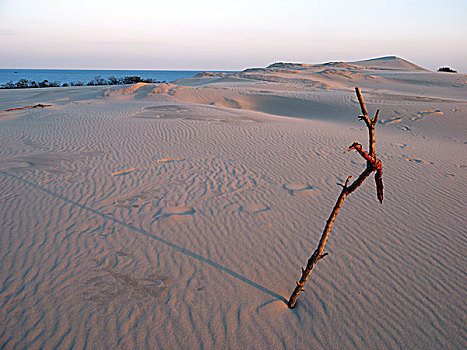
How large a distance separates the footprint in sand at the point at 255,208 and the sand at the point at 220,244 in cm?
4

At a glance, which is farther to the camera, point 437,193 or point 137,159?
point 137,159

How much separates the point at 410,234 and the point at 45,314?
14.0 ft

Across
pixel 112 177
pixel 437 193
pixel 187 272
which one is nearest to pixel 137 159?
pixel 112 177

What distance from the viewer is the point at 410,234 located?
4.30m

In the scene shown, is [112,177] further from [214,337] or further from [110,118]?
[110,118]

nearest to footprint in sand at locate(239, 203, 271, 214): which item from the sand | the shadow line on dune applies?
the sand

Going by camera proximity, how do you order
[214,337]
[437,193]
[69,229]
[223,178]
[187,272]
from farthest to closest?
[223,178], [437,193], [69,229], [187,272], [214,337]

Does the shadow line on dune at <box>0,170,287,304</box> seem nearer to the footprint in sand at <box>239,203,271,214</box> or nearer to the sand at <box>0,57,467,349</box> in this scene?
the sand at <box>0,57,467,349</box>

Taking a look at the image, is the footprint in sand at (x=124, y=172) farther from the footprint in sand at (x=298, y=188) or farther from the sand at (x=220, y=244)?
the footprint in sand at (x=298, y=188)

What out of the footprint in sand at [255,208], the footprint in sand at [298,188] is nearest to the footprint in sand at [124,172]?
the footprint in sand at [255,208]

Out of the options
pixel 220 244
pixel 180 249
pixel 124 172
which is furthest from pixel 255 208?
pixel 124 172

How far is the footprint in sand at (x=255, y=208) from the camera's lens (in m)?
4.84

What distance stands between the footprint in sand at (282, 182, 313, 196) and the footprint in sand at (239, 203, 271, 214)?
2.41ft

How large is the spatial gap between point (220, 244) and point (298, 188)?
7.37ft
